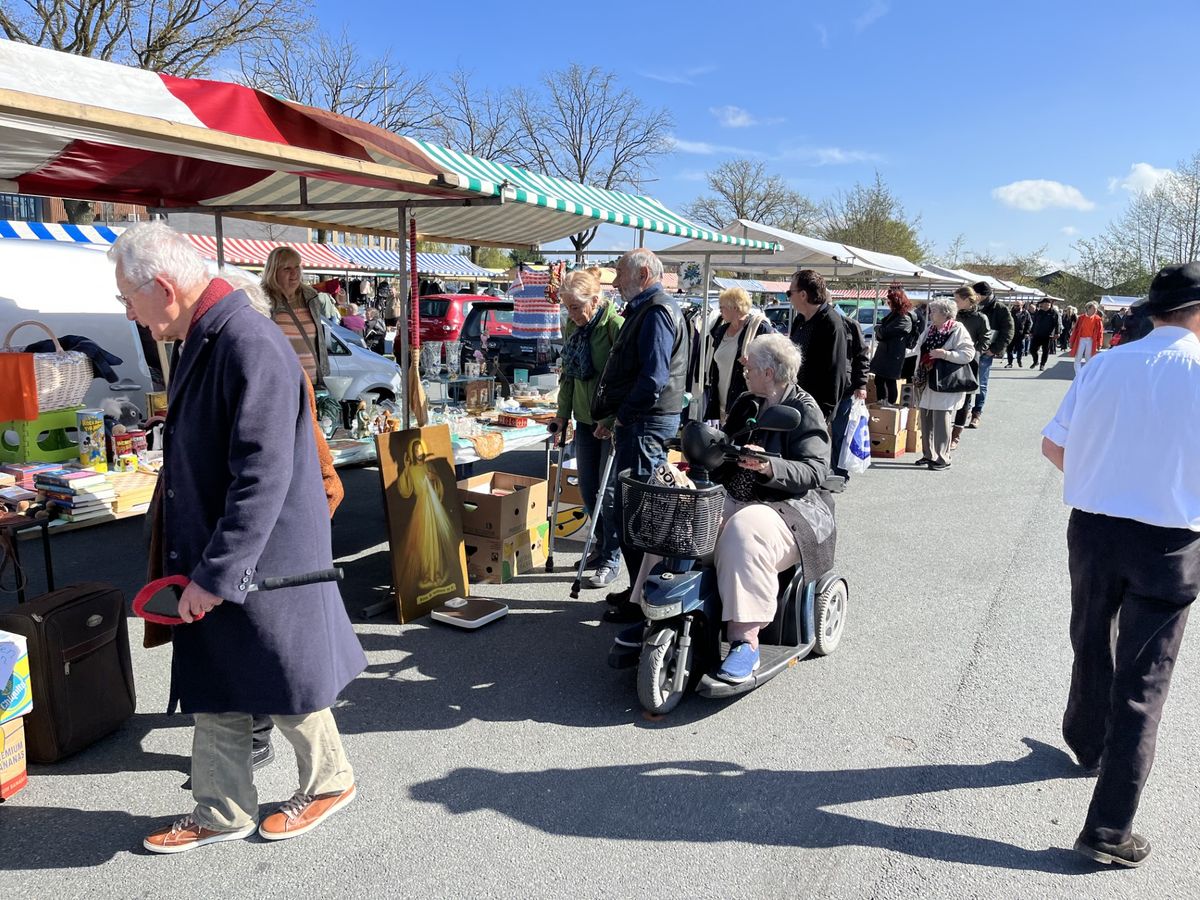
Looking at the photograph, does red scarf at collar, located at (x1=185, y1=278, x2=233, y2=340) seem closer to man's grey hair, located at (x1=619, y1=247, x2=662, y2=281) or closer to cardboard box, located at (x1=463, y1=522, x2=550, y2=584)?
man's grey hair, located at (x1=619, y1=247, x2=662, y2=281)

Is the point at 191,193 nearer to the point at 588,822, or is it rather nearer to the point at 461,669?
the point at 461,669

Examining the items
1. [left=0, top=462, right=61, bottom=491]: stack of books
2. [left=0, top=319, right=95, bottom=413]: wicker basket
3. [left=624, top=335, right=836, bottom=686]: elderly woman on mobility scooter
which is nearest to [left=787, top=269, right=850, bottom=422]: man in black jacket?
[left=624, top=335, right=836, bottom=686]: elderly woman on mobility scooter

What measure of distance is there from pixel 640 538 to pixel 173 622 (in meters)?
1.81

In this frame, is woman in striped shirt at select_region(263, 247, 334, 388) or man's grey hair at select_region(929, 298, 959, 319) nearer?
woman in striped shirt at select_region(263, 247, 334, 388)

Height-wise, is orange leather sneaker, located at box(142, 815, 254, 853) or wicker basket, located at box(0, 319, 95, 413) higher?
wicker basket, located at box(0, 319, 95, 413)

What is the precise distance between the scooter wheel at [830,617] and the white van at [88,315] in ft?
16.4

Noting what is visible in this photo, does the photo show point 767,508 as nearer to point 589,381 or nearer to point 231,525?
point 589,381

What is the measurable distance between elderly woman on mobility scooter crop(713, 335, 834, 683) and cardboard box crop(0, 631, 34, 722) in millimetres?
2631

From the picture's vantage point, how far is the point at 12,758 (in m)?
3.01

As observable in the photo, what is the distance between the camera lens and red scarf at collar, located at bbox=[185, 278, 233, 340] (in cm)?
243

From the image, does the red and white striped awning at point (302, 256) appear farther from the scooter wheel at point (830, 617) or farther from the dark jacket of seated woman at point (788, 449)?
the scooter wheel at point (830, 617)

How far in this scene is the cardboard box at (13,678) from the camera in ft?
9.70

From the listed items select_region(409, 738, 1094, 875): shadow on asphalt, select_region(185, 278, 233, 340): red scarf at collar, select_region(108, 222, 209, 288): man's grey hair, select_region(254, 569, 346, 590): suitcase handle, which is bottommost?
select_region(409, 738, 1094, 875): shadow on asphalt

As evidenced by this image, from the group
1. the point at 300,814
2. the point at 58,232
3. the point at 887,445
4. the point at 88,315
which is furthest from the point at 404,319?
the point at 58,232
